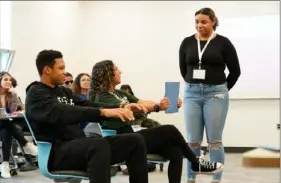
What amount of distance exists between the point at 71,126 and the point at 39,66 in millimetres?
370

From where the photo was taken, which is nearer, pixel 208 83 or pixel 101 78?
pixel 101 78

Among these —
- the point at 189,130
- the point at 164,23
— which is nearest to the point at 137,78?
the point at 164,23

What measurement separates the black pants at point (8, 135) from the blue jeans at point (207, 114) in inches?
85.1

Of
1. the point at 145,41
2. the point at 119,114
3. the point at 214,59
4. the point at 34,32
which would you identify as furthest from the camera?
the point at 145,41

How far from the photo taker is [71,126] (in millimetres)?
2354

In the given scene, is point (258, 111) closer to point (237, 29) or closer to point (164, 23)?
point (237, 29)

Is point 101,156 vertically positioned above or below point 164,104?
below

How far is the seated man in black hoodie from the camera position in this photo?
2092 mm

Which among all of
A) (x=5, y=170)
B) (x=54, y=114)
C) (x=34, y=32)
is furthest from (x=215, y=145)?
(x=34, y=32)

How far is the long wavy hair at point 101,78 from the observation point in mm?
2812

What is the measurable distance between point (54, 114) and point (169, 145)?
2.79 ft

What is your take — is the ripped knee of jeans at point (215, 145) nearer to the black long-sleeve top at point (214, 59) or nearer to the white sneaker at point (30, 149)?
the black long-sleeve top at point (214, 59)

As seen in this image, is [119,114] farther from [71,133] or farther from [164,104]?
[164,104]

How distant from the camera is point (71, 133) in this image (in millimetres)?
2336
